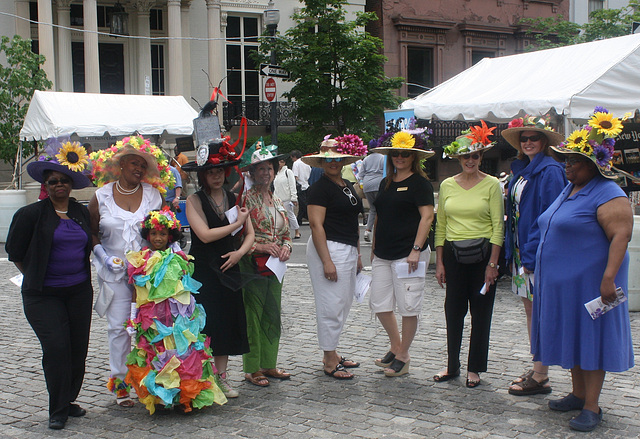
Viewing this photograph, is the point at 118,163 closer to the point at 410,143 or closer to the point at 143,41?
the point at 410,143

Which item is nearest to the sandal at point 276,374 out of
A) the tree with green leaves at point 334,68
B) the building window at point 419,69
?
the tree with green leaves at point 334,68

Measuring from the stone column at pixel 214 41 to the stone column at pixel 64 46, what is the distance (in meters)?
4.53

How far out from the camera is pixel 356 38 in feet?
69.4

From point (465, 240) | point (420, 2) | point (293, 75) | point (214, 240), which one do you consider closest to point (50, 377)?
point (214, 240)

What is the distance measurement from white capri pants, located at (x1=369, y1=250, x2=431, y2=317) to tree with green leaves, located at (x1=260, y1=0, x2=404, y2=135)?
15.3 metres

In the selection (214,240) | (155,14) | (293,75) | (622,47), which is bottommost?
(214,240)

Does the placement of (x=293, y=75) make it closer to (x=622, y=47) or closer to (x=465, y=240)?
(x=622, y=47)

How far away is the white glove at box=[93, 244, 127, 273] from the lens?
500 cm

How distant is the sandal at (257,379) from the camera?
5.57 m

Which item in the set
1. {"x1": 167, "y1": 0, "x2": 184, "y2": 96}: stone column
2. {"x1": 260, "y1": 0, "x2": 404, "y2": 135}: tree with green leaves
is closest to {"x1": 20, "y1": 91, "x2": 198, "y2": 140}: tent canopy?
{"x1": 260, "y1": 0, "x2": 404, "y2": 135}: tree with green leaves

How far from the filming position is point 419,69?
2866 cm

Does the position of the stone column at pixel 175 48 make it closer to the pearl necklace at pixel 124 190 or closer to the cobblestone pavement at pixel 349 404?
the cobblestone pavement at pixel 349 404

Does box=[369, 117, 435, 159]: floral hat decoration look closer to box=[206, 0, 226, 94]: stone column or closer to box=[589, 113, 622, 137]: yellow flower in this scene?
box=[589, 113, 622, 137]: yellow flower

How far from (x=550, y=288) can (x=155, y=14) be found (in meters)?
23.5
